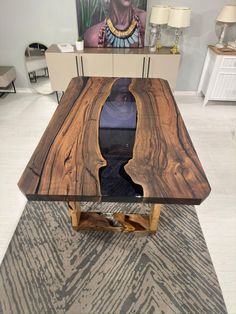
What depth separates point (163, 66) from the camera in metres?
2.67


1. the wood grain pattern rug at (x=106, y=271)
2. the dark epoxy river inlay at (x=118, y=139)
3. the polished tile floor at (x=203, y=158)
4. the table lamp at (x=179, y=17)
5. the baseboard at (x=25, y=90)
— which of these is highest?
A: the table lamp at (x=179, y=17)

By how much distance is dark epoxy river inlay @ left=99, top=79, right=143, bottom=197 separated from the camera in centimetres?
91

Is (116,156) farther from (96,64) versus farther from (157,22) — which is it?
(157,22)

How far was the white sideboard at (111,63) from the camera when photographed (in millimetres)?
2613

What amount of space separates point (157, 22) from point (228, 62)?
0.97 metres

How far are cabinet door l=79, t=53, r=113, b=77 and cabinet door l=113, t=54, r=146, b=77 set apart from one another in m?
0.08

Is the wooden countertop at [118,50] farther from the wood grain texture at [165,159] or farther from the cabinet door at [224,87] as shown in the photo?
the wood grain texture at [165,159]

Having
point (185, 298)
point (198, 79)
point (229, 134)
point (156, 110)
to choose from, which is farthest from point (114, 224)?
point (198, 79)

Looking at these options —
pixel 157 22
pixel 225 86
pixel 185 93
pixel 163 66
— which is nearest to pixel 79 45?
pixel 157 22

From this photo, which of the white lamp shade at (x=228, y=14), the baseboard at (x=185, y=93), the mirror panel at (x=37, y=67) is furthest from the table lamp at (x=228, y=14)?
the mirror panel at (x=37, y=67)

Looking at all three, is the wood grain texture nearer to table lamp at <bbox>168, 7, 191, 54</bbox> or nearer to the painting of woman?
Result: table lamp at <bbox>168, 7, 191, 54</bbox>

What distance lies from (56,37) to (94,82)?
1574 mm

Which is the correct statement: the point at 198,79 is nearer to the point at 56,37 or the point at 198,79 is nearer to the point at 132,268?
the point at 56,37

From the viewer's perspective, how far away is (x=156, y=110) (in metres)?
1.42
